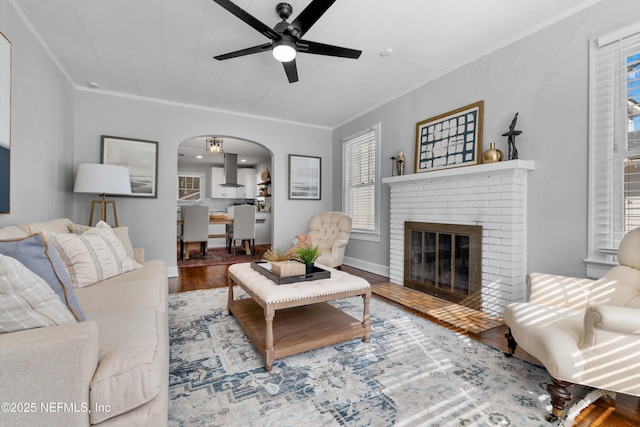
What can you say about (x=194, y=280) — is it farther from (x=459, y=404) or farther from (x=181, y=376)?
(x=459, y=404)

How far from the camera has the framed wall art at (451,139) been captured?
3074mm

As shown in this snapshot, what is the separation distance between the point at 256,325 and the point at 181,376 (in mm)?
595

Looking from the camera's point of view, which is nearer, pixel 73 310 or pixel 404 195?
pixel 73 310

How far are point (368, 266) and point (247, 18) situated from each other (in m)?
3.73

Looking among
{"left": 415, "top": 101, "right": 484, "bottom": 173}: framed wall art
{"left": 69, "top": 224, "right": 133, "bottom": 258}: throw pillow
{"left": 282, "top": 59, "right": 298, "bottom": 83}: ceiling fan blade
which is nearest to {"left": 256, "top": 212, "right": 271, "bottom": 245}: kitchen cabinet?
{"left": 415, "top": 101, "right": 484, "bottom": 173}: framed wall art

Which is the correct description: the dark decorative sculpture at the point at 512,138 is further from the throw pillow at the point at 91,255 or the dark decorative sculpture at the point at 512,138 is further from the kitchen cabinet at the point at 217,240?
the kitchen cabinet at the point at 217,240

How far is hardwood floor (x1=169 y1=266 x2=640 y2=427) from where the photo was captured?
1.38 m

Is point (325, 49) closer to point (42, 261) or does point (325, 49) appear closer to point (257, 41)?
point (257, 41)

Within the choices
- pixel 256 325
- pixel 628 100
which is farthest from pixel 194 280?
pixel 628 100

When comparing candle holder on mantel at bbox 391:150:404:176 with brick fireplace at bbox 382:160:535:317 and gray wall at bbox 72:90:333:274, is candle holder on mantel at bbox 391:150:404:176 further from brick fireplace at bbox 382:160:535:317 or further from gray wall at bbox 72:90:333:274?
gray wall at bbox 72:90:333:274

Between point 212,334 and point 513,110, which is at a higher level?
point 513,110

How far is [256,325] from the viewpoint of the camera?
7.21ft

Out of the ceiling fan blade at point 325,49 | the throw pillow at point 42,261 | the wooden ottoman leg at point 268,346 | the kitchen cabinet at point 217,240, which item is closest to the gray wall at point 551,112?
the ceiling fan blade at point 325,49

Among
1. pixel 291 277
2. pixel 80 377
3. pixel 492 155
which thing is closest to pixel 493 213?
pixel 492 155
